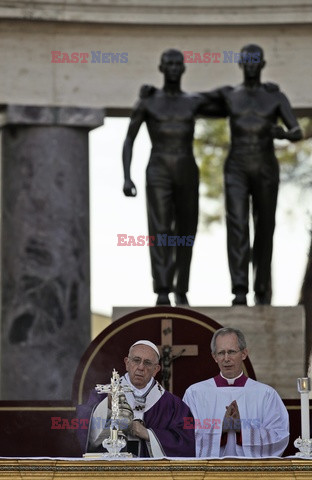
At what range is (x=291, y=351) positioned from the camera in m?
13.4

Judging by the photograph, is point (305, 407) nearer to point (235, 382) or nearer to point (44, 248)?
point (235, 382)

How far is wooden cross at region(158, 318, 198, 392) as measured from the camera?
12.2 m

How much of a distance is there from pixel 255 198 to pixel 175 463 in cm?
552

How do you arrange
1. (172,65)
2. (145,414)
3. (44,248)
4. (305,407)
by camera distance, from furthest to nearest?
(44,248) < (172,65) < (145,414) < (305,407)

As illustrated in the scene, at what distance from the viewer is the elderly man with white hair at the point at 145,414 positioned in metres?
9.34

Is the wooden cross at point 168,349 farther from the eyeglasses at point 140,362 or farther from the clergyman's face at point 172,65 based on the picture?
the eyeglasses at point 140,362

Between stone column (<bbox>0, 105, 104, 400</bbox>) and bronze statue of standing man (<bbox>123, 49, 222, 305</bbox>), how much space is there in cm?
245

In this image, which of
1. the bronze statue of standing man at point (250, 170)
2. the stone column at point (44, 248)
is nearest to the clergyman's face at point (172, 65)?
the bronze statue of standing man at point (250, 170)

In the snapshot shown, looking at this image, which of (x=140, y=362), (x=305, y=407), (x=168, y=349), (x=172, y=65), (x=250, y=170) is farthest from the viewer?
(x=250, y=170)

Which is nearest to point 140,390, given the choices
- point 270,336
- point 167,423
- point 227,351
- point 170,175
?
point 167,423

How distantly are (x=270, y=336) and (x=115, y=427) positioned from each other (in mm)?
4711

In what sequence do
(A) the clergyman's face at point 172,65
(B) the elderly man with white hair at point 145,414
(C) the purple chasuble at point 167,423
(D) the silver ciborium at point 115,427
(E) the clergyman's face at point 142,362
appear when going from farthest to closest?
(A) the clergyman's face at point 172,65
(E) the clergyman's face at point 142,362
(C) the purple chasuble at point 167,423
(B) the elderly man with white hair at point 145,414
(D) the silver ciborium at point 115,427

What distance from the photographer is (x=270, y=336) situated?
523 inches

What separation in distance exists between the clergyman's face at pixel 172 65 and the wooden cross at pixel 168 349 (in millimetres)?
2228
